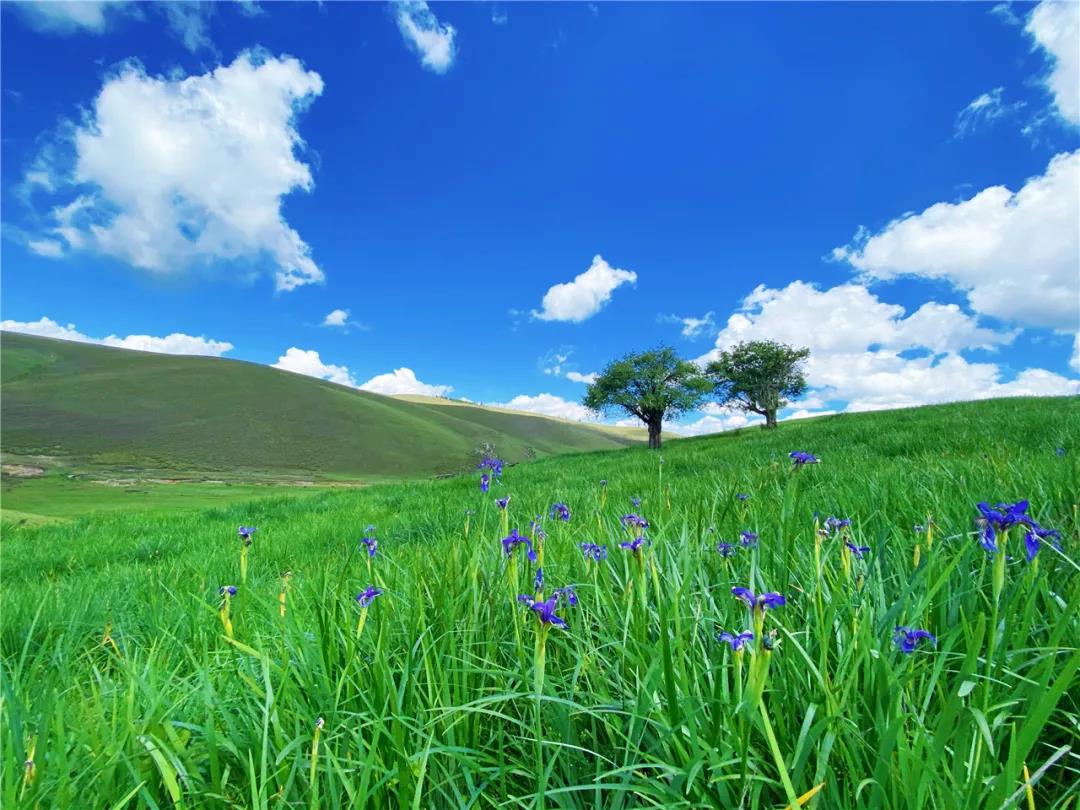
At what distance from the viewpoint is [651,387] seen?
55.8 m

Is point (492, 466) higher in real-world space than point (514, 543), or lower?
higher

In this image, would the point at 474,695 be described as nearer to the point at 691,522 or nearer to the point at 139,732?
the point at 139,732

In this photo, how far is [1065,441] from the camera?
713 cm

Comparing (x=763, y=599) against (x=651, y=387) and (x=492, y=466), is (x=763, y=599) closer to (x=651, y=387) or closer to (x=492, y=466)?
(x=492, y=466)

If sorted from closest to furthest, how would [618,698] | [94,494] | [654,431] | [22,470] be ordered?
1. [618,698]
2. [94,494]
3. [654,431]
4. [22,470]

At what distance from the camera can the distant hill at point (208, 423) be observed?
9675cm

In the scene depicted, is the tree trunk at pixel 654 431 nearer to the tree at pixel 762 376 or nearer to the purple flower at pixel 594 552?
the tree at pixel 762 376

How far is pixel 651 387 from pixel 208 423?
343 feet

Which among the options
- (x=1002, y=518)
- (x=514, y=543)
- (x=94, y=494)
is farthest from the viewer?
(x=94, y=494)

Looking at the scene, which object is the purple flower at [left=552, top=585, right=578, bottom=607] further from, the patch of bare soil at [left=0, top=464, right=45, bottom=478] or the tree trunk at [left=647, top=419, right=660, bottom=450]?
the patch of bare soil at [left=0, top=464, right=45, bottom=478]

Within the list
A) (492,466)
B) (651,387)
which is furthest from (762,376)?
(492,466)

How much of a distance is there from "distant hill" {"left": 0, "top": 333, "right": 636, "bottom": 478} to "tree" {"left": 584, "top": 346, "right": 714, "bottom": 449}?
44.2 meters

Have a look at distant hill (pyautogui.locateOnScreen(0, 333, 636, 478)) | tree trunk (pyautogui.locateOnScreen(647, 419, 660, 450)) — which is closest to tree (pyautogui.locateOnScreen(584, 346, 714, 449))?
tree trunk (pyautogui.locateOnScreen(647, 419, 660, 450))

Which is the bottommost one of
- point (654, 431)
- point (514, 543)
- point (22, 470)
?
point (22, 470)
